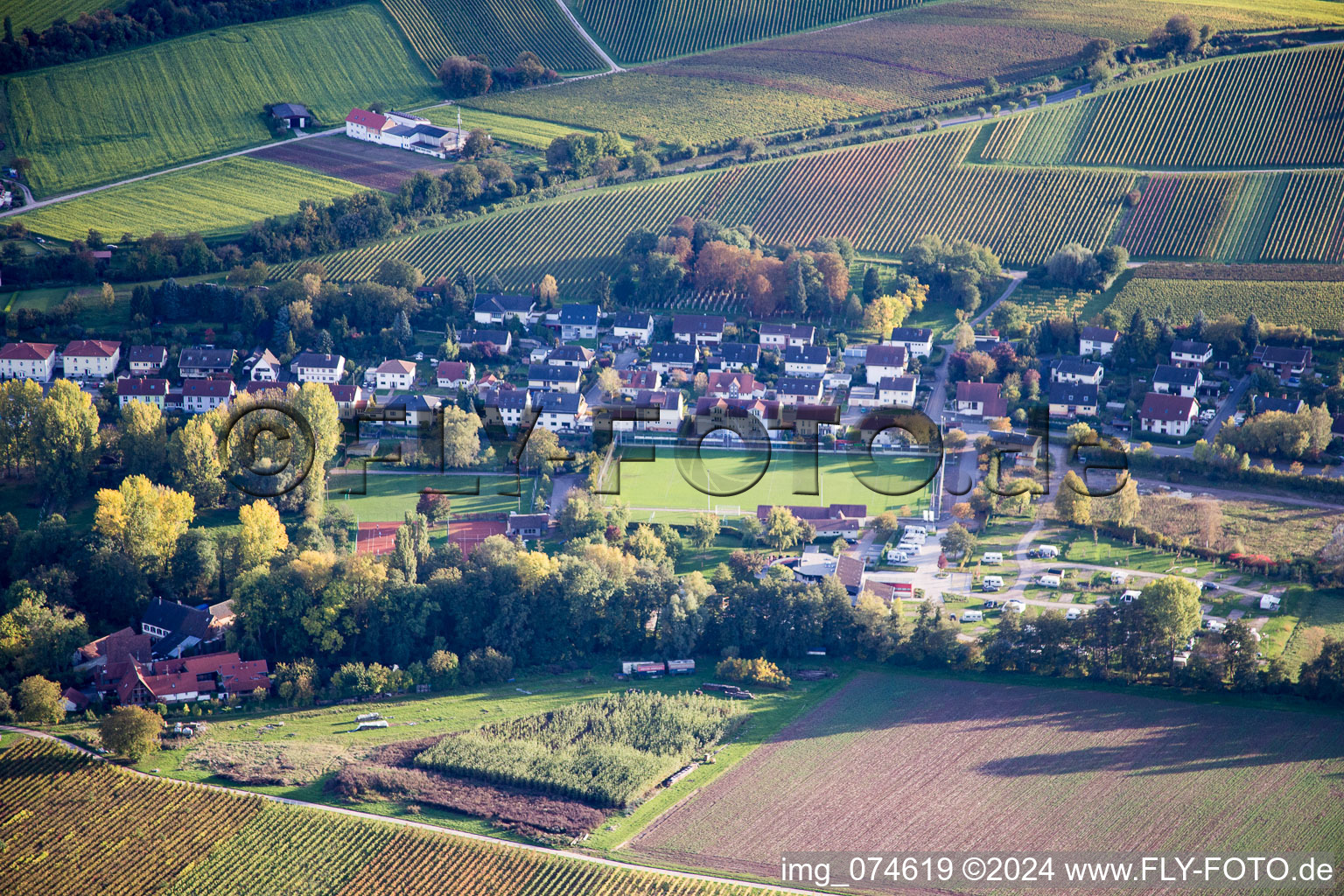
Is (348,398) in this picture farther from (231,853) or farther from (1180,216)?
(1180,216)

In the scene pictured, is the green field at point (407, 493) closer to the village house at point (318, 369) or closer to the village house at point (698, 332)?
the village house at point (318, 369)

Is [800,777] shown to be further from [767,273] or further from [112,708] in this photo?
[767,273]

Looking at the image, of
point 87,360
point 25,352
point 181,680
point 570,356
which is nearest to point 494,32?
point 570,356

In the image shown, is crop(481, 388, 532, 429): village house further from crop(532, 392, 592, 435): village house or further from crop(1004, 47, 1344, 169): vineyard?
crop(1004, 47, 1344, 169): vineyard

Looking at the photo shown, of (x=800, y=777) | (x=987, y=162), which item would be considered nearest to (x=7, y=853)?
(x=800, y=777)

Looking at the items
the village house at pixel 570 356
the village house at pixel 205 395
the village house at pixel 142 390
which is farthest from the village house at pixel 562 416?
the village house at pixel 142 390
